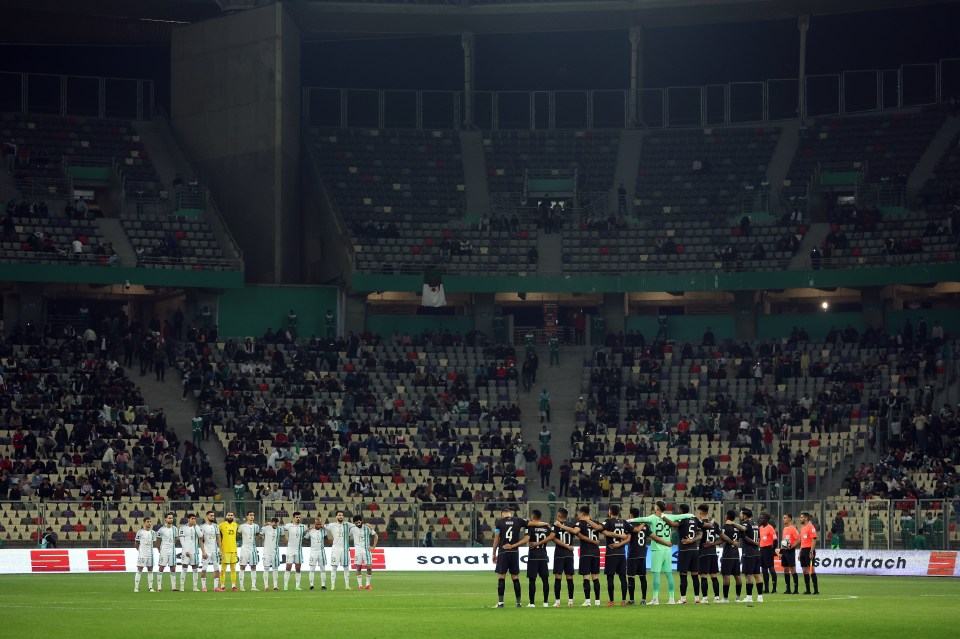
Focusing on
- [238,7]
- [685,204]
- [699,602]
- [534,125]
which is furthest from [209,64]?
[699,602]

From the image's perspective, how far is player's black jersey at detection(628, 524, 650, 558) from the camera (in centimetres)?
3127

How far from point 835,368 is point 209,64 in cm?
3395

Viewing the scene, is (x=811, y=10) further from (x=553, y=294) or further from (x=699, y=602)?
(x=699, y=602)

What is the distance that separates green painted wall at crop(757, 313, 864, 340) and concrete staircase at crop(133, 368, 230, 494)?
2753cm

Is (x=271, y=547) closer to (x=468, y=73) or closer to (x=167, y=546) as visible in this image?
(x=167, y=546)

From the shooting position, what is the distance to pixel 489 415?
64625mm

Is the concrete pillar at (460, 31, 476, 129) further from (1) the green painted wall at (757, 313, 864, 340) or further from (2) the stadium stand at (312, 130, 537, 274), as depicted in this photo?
(1) the green painted wall at (757, 313, 864, 340)

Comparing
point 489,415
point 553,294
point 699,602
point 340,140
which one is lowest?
point 699,602

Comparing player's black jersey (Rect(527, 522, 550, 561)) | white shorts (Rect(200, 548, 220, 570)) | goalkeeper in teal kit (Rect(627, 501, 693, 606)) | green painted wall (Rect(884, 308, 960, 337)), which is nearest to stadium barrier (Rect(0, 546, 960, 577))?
white shorts (Rect(200, 548, 220, 570))

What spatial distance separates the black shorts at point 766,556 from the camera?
35344 millimetres

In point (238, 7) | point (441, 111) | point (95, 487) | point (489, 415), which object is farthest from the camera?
point (441, 111)

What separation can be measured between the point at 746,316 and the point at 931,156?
38.8 feet

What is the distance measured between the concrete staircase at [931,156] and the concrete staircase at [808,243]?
4612 mm

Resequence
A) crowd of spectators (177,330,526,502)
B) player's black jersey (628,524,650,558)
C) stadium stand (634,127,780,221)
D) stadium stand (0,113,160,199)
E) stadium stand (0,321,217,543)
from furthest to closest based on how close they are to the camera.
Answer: stadium stand (634,127,780,221) → stadium stand (0,113,160,199) → crowd of spectators (177,330,526,502) → stadium stand (0,321,217,543) → player's black jersey (628,524,650,558)
